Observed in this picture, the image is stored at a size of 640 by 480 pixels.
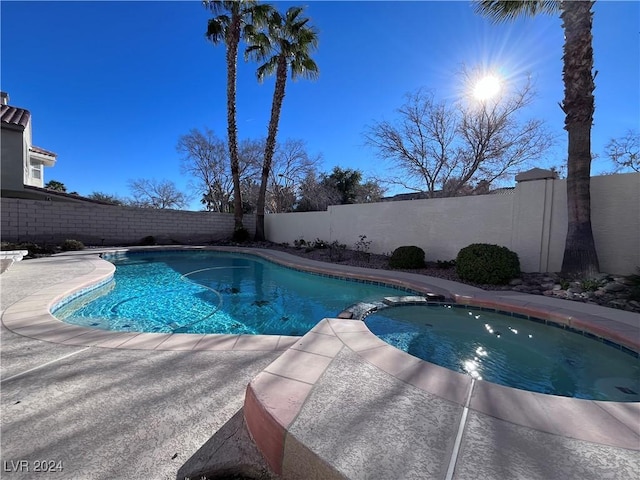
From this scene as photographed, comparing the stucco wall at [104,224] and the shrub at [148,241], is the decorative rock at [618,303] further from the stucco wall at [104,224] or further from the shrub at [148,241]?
the shrub at [148,241]

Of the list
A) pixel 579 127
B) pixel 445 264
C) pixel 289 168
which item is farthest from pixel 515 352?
pixel 289 168

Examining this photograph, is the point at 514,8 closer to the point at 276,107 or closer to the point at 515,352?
the point at 515,352

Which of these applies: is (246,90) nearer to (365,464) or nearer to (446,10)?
(446,10)

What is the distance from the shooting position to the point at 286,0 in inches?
507

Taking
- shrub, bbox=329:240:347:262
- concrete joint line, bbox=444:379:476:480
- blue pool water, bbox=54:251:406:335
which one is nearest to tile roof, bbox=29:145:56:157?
blue pool water, bbox=54:251:406:335

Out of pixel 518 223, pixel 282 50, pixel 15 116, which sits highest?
pixel 282 50

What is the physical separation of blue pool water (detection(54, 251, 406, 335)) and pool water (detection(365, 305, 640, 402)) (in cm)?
124

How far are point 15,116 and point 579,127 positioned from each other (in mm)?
22180

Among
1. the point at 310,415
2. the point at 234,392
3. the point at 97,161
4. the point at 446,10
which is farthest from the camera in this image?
the point at 97,161

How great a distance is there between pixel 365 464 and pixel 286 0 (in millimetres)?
17142

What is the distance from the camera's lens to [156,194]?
3111cm

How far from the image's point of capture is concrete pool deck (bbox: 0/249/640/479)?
4.63ft

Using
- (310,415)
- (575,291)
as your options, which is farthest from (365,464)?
(575,291)

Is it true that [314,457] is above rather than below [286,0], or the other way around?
below
